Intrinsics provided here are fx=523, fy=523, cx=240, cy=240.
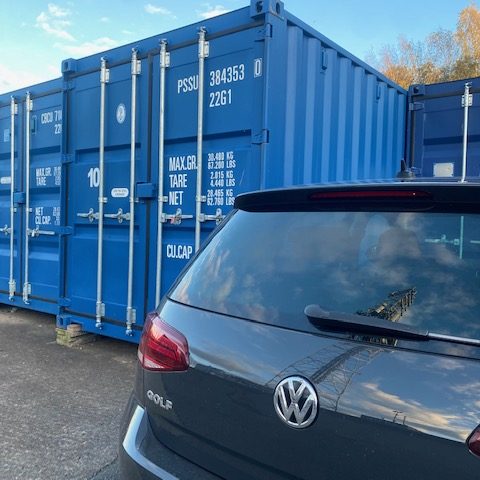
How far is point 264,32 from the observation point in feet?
14.1

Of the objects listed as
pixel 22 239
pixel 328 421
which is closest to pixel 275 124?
pixel 328 421

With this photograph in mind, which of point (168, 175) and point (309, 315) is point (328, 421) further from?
point (168, 175)

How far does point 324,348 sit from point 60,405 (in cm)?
333

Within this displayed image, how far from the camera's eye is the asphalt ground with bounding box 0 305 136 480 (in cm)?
327

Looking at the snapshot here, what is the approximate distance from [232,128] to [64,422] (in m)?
2.72

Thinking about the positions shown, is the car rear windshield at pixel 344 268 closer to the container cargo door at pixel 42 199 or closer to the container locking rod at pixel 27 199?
the container cargo door at pixel 42 199

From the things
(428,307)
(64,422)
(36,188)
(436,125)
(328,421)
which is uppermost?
(436,125)

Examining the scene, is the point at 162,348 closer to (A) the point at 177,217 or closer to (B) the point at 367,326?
(B) the point at 367,326

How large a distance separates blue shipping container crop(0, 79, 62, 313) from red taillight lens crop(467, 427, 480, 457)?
19.6 ft

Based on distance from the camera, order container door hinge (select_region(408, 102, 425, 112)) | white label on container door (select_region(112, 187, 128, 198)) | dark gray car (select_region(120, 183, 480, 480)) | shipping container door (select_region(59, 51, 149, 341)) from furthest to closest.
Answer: container door hinge (select_region(408, 102, 425, 112))
white label on container door (select_region(112, 187, 128, 198))
shipping container door (select_region(59, 51, 149, 341))
dark gray car (select_region(120, 183, 480, 480))

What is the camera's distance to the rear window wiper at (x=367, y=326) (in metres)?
1.42

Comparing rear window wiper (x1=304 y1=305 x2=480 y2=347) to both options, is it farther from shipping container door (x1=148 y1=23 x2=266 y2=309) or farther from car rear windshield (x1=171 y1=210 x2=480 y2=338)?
shipping container door (x1=148 y1=23 x2=266 y2=309)

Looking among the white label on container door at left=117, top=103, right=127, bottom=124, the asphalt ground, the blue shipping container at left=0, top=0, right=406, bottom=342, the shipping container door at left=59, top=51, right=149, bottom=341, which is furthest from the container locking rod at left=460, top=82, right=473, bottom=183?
the asphalt ground

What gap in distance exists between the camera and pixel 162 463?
183 centimetres
